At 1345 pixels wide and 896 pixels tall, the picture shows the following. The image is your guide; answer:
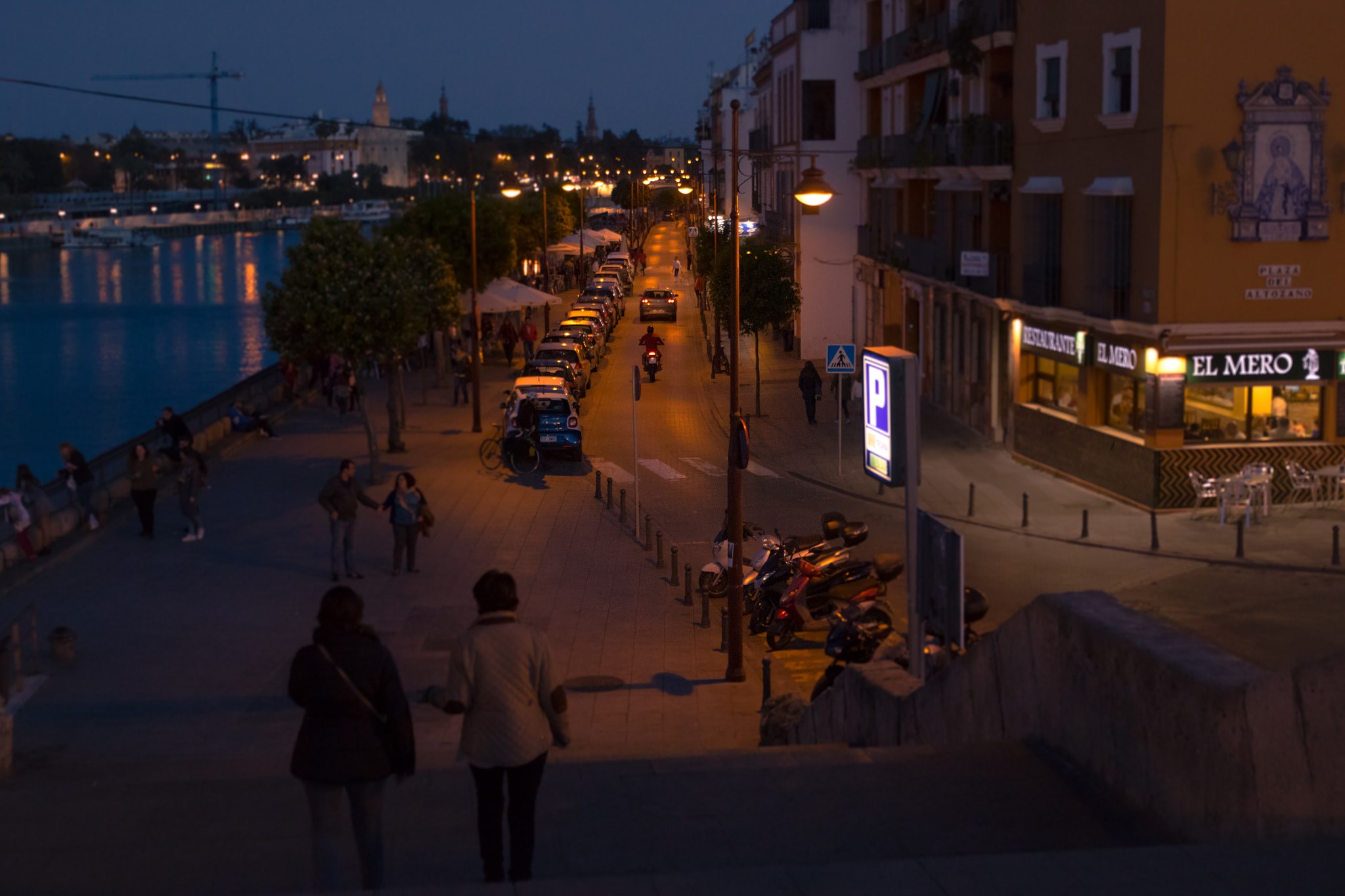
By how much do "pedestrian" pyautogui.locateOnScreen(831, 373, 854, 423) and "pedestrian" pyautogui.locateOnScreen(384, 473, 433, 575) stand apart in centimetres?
Answer: 1193

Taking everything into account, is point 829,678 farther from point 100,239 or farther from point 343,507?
point 100,239

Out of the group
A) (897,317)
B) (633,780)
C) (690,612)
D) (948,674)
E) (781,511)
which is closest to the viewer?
(633,780)

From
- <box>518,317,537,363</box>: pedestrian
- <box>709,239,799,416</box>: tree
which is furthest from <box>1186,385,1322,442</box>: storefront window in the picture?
<box>518,317,537,363</box>: pedestrian

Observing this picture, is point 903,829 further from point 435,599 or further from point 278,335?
point 278,335

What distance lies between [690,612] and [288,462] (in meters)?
13.2

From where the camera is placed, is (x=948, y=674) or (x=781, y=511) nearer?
(x=948, y=674)

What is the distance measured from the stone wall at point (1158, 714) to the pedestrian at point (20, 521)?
563 inches

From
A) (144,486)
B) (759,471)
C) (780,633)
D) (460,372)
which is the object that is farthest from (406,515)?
(460,372)

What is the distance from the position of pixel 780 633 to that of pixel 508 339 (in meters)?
29.7

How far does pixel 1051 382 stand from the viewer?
995 inches

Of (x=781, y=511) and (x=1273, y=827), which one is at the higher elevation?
(x=1273, y=827)

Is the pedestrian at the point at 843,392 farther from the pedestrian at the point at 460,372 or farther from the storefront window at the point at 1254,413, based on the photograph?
the pedestrian at the point at 460,372

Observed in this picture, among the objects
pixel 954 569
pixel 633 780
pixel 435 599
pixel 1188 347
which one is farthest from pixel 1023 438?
pixel 633 780

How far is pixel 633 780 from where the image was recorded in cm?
740
